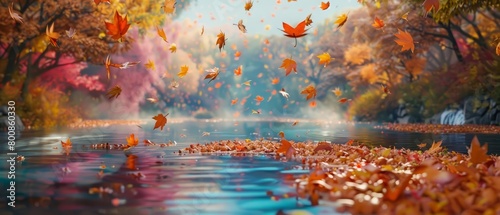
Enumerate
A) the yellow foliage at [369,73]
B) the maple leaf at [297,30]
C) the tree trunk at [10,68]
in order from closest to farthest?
the maple leaf at [297,30] → the tree trunk at [10,68] → the yellow foliage at [369,73]

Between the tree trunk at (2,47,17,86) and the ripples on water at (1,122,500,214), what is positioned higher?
the tree trunk at (2,47,17,86)

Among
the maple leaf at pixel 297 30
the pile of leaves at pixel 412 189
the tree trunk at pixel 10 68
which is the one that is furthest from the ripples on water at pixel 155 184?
the tree trunk at pixel 10 68

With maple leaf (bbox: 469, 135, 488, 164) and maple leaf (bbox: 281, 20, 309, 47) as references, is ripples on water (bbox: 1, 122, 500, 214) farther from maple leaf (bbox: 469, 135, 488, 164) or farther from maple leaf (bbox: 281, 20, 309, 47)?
maple leaf (bbox: 469, 135, 488, 164)

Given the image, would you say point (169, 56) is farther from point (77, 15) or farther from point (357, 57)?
point (77, 15)

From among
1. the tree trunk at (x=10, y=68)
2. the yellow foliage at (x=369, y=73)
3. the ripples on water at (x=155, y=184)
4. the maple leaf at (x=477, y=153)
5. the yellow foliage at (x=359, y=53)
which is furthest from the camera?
the yellow foliage at (x=359, y=53)

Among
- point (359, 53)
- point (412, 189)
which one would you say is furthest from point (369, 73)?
point (412, 189)

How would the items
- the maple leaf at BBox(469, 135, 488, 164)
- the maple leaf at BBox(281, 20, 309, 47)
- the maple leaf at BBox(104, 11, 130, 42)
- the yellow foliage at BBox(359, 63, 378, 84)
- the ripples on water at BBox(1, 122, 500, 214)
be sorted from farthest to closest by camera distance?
1. the yellow foliage at BBox(359, 63, 378, 84)
2. the maple leaf at BBox(104, 11, 130, 42)
3. the maple leaf at BBox(281, 20, 309, 47)
4. the maple leaf at BBox(469, 135, 488, 164)
5. the ripples on water at BBox(1, 122, 500, 214)

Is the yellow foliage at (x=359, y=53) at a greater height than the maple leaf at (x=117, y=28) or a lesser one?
greater

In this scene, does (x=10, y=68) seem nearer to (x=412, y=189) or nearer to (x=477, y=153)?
(x=477, y=153)

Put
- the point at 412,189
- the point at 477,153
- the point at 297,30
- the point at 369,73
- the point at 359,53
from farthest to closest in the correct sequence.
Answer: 1. the point at 359,53
2. the point at 369,73
3. the point at 297,30
4. the point at 477,153
5. the point at 412,189

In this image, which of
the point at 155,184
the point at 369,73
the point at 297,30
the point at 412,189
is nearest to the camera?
the point at 412,189

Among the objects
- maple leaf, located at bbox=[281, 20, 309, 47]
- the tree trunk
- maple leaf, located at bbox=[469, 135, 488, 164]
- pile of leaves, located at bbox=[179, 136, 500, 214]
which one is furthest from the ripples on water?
the tree trunk

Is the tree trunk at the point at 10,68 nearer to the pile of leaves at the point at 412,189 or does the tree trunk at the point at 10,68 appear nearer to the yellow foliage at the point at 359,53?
the pile of leaves at the point at 412,189

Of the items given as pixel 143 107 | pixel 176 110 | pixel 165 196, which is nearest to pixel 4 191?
pixel 165 196
